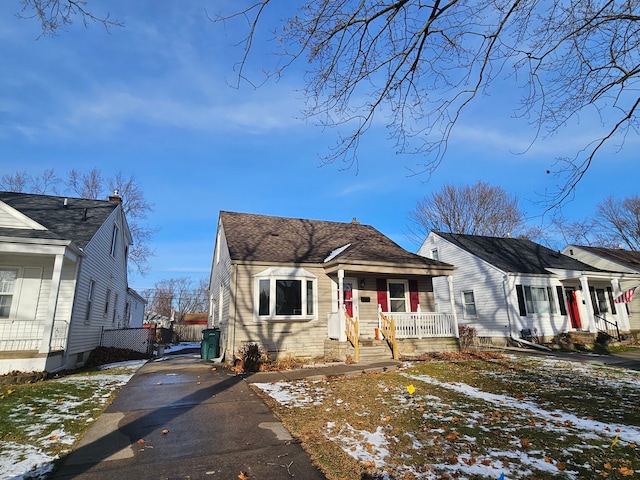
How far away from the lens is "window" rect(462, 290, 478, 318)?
65.3ft

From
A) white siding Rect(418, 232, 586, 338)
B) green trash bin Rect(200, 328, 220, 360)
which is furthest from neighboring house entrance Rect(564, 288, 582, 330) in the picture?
green trash bin Rect(200, 328, 220, 360)

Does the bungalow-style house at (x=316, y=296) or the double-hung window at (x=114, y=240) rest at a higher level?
the double-hung window at (x=114, y=240)

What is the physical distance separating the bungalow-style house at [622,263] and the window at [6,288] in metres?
29.1

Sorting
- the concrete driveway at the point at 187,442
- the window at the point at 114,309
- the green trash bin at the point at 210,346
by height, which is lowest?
the concrete driveway at the point at 187,442

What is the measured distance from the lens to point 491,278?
18.9 metres

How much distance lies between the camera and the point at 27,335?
10.3 metres

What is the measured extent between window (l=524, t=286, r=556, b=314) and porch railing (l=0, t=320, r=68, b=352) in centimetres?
2012

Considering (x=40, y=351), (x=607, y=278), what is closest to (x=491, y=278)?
(x=607, y=278)

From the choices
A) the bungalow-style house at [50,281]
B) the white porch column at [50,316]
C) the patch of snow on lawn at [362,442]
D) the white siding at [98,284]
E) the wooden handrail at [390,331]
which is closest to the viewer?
the patch of snow on lawn at [362,442]

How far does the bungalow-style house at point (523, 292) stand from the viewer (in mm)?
17875

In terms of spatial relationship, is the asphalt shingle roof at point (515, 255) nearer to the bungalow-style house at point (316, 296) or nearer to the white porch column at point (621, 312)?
the white porch column at point (621, 312)

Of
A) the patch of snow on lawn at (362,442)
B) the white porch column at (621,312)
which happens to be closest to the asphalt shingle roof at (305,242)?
the patch of snow on lawn at (362,442)

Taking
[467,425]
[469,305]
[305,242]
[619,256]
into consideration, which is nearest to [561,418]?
[467,425]

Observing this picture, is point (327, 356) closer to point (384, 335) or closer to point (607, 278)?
point (384, 335)
